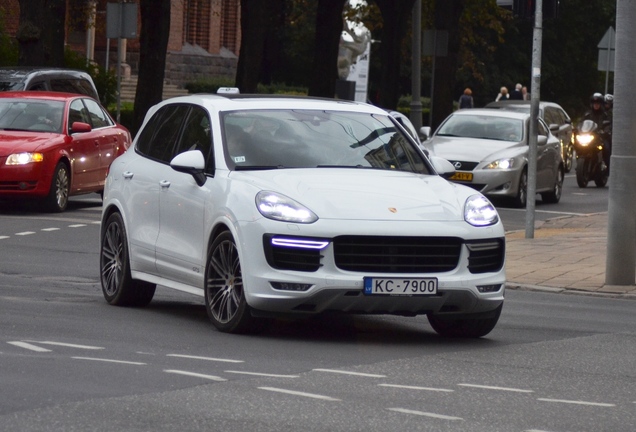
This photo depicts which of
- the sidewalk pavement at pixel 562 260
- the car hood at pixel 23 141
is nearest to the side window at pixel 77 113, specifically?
the car hood at pixel 23 141

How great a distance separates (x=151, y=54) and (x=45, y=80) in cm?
882

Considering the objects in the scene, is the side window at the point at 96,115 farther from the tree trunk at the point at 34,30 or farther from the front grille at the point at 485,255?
the front grille at the point at 485,255

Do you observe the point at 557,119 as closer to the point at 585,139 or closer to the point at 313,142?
the point at 585,139

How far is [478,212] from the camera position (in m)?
10.4

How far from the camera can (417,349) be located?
33.0 feet

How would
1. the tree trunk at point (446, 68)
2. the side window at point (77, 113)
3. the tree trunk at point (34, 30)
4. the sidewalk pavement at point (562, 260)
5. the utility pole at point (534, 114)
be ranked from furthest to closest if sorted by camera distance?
the tree trunk at point (446, 68), the tree trunk at point (34, 30), the side window at point (77, 113), the utility pole at point (534, 114), the sidewalk pavement at point (562, 260)

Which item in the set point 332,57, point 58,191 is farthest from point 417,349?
point 332,57

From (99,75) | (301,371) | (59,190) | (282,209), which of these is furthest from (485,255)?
(99,75)

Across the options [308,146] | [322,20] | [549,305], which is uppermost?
[322,20]

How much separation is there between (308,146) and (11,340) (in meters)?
2.47

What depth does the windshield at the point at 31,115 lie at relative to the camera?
2239 cm

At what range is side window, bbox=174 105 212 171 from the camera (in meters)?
11.2

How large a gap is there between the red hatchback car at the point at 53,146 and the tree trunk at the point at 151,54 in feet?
37.5

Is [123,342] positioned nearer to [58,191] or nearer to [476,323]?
[476,323]
